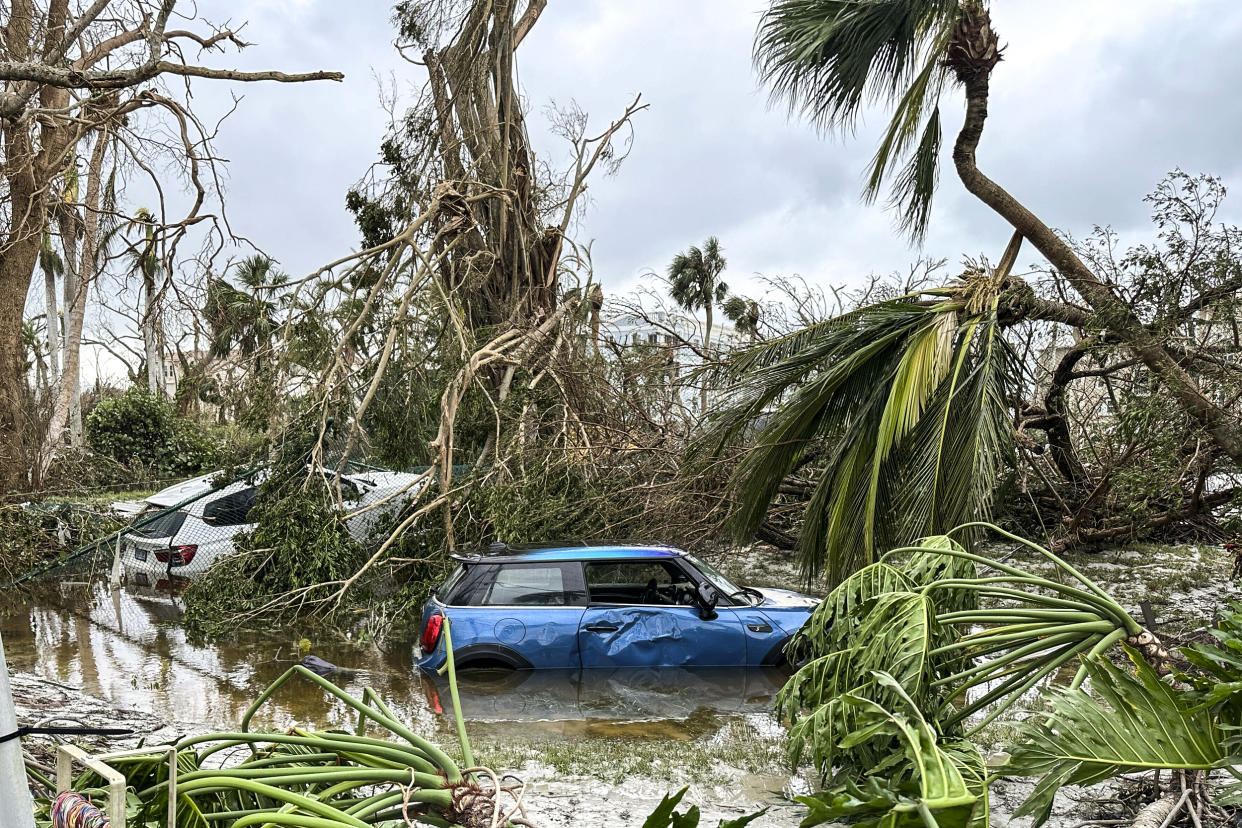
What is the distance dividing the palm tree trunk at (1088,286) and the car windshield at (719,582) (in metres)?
4.02

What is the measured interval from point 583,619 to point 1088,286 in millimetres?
5457

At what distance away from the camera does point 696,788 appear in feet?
18.7

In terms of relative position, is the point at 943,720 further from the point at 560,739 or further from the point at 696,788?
the point at 560,739

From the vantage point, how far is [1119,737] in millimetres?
3074

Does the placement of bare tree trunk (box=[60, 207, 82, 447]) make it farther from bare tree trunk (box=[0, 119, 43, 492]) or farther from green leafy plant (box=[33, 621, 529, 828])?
green leafy plant (box=[33, 621, 529, 828])

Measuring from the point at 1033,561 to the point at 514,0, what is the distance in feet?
37.3

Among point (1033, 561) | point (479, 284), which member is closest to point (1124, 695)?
point (1033, 561)

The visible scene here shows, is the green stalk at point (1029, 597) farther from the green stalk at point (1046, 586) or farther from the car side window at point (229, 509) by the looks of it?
the car side window at point (229, 509)

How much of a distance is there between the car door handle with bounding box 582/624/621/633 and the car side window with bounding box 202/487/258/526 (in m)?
6.33

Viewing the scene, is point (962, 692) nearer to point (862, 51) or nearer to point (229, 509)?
point (862, 51)

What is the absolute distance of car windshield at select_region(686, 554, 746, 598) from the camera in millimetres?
8461

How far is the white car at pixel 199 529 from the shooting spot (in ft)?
39.7

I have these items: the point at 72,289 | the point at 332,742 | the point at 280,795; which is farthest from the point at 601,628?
the point at 72,289

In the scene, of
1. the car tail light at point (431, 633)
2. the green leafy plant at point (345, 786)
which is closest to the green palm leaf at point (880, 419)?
the car tail light at point (431, 633)
